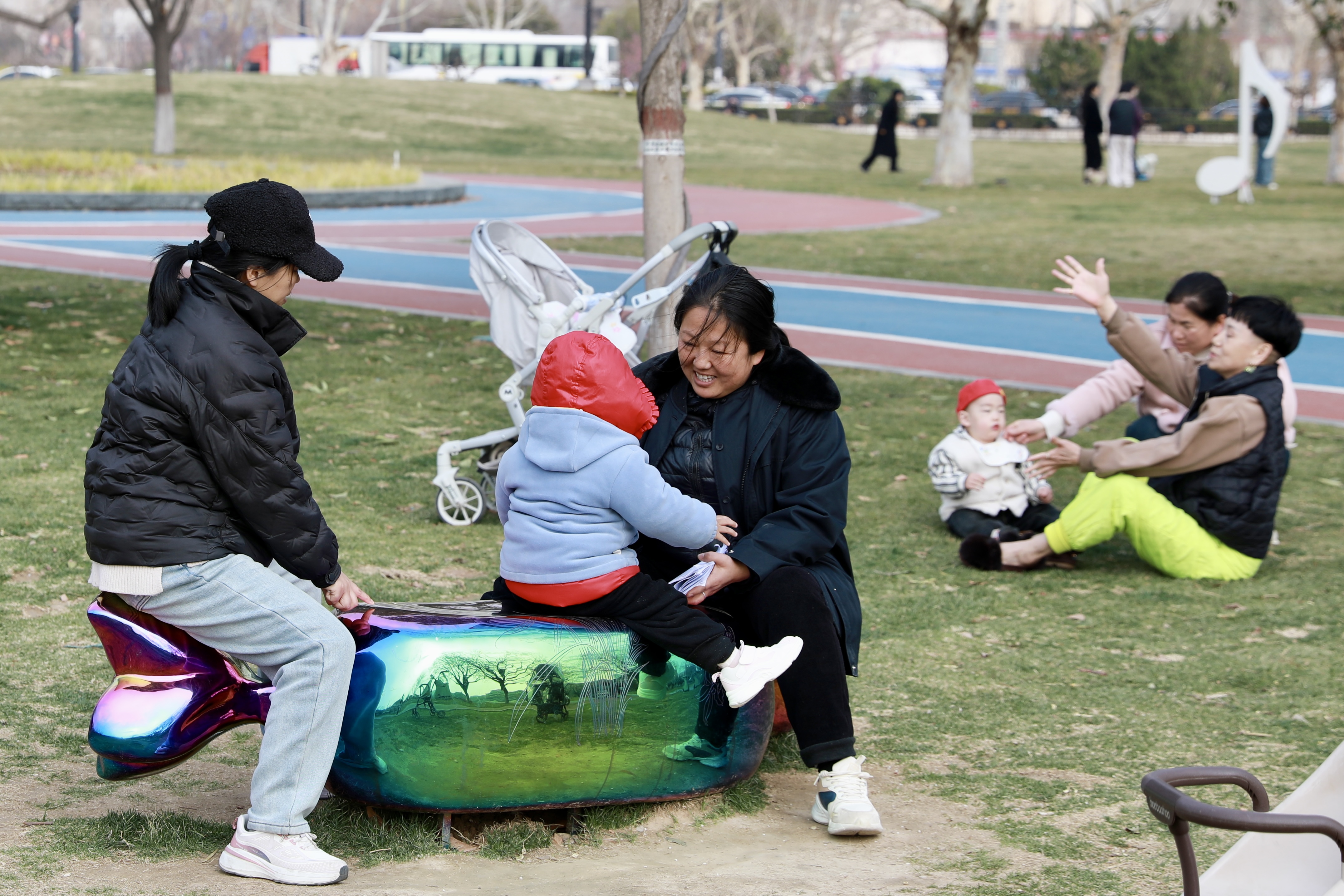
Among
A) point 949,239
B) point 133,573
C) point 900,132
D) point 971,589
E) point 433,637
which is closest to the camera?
point 133,573

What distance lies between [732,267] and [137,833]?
2.30 metres

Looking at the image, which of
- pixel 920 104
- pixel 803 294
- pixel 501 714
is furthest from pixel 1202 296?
pixel 920 104

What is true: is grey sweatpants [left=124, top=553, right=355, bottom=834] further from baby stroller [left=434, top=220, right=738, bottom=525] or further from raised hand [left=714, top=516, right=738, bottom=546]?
baby stroller [left=434, top=220, right=738, bottom=525]

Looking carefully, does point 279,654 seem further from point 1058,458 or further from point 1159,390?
point 1159,390

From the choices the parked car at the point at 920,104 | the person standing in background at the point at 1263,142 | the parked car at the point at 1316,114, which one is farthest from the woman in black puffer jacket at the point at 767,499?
the parked car at the point at 1316,114

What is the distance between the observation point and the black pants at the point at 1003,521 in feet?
23.3

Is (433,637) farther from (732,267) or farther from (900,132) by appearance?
(900,132)

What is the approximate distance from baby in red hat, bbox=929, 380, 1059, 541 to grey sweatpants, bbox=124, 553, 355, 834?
4170 mm

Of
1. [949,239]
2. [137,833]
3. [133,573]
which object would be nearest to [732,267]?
[133,573]

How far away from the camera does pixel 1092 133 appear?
31.0 m

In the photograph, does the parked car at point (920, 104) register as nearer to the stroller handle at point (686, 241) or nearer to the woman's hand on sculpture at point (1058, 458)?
the stroller handle at point (686, 241)

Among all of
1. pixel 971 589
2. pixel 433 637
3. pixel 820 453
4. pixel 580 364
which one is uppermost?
pixel 580 364

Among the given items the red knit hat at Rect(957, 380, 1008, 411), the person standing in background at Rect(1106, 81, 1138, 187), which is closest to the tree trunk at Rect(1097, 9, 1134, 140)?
the person standing in background at Rect(1106, 81, 1138, 187)

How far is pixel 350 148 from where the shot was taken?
121 ft
